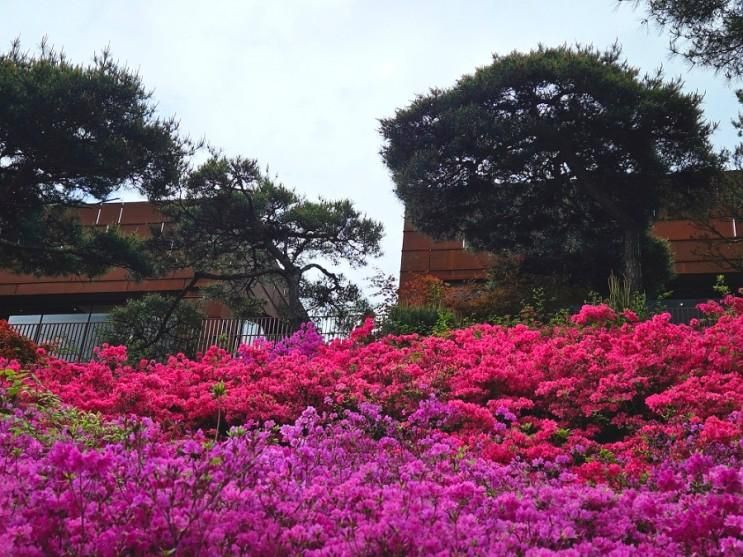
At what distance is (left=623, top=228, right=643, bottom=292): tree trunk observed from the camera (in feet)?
44.2

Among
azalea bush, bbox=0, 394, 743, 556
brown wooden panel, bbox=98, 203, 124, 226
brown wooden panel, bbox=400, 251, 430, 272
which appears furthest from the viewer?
brown wooden panel, bbox=98, 203, 124, 226

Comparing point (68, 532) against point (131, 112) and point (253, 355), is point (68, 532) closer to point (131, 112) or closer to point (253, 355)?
point (253, 355)

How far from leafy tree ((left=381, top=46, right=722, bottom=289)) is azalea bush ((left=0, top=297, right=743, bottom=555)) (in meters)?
6.15

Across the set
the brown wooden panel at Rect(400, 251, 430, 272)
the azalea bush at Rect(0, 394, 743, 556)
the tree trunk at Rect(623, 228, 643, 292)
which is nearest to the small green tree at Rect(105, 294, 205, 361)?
the brown wooden panel at Rect(400, 251, 430, 272)

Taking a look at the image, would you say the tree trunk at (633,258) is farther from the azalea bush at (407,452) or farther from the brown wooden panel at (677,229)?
the brown wooden panel at (677,229)

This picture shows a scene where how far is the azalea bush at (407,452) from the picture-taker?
2.50m

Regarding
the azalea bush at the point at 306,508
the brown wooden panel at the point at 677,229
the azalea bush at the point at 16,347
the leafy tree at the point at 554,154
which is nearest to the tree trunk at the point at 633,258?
the leafy tree at the point at 554,154

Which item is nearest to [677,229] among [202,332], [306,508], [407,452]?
[202,332]

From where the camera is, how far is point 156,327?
1639 centimetres

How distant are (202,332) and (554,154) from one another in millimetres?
8364

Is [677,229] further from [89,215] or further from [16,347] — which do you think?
[89,215]

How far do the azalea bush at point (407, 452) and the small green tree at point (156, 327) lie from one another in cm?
651

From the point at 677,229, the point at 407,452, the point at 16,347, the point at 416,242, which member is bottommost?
the point at 407,452

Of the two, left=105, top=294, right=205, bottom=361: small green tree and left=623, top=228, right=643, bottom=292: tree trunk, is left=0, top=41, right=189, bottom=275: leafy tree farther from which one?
left=623, top=228, right=643, bottom=292: tree trunk
